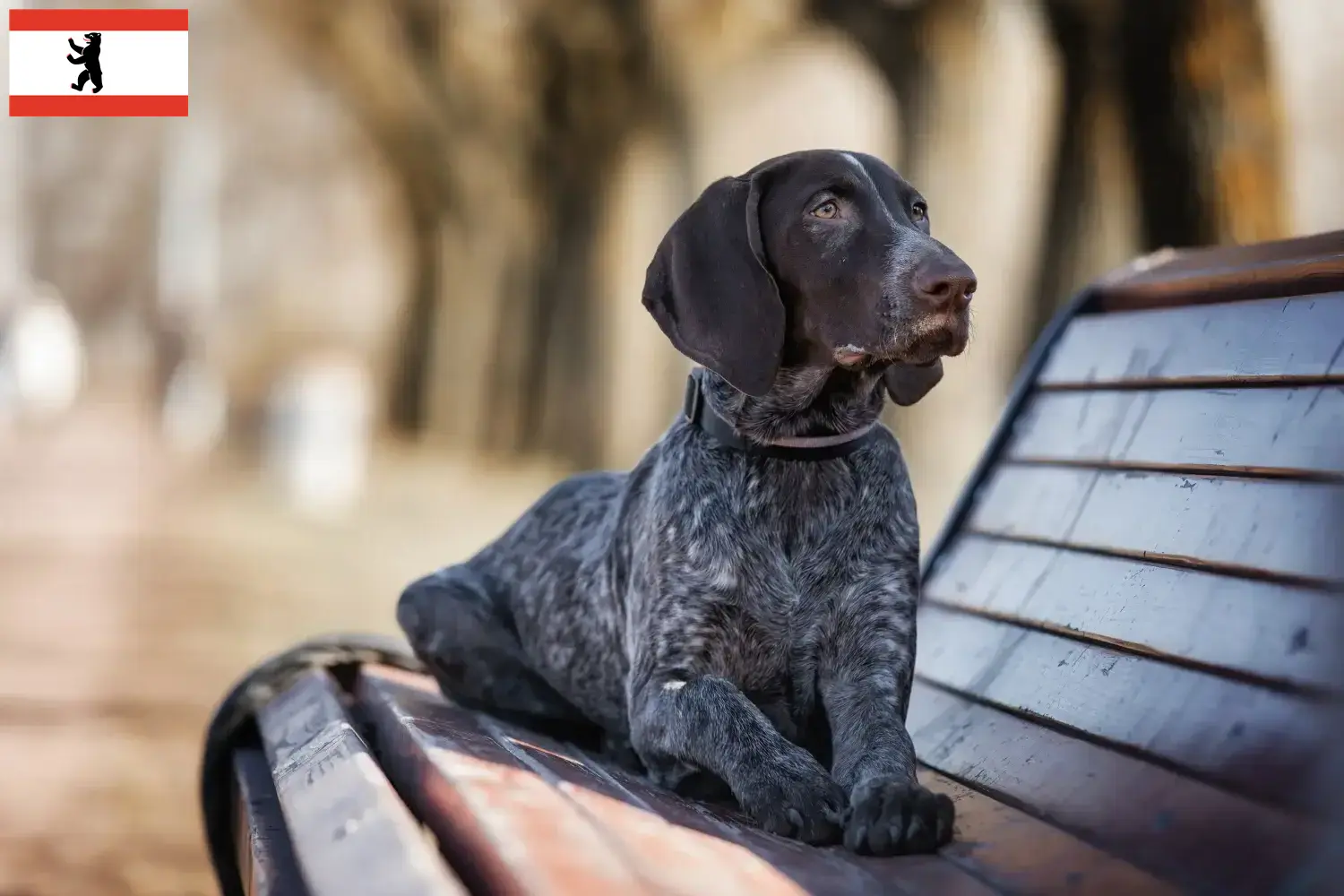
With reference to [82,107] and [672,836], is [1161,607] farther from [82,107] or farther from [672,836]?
[82,107]

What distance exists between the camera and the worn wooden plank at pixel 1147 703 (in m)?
1.97

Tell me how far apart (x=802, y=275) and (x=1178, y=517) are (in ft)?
2.52

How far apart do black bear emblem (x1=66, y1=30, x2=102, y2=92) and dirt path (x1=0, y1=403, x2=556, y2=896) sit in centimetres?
281

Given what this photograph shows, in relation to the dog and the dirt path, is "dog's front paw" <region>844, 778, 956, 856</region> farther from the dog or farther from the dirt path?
the dirt path

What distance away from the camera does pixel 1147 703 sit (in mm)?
2328

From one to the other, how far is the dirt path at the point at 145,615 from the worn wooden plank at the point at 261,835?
3.03 feet

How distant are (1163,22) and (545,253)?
1270cm

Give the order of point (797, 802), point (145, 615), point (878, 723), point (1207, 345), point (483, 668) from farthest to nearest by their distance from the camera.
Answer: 1. point (145, 615)
2. point (483, 668)
3. point (1207, 345)
4. point (878, 723)
5. point (797, 802)

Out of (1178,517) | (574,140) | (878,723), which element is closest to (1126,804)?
(878,723)

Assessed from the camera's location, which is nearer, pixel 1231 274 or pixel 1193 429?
pixel 1193 429

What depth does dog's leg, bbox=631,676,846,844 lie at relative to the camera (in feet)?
7.28

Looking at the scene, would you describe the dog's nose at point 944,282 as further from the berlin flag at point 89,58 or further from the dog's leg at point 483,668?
the berlin flag at point 89,58

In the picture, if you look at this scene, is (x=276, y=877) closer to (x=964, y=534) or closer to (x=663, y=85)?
(x=964, y=534)

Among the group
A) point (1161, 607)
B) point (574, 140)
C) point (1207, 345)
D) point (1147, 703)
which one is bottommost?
point (1147, 703)
